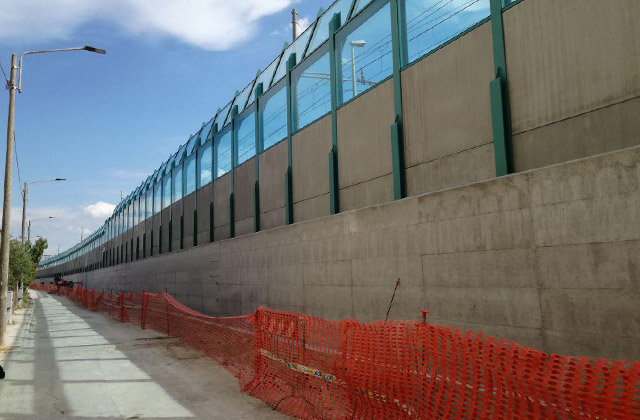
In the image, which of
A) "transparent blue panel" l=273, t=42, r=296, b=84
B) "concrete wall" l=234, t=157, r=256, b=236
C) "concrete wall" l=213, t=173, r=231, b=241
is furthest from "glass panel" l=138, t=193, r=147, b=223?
"transparent blue panel" l=273, t=42, r=296, b=84

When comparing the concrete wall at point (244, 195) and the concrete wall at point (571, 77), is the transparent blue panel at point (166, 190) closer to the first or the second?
the concrete wall at point (244, 195)

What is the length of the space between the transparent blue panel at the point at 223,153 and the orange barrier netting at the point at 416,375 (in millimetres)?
10865

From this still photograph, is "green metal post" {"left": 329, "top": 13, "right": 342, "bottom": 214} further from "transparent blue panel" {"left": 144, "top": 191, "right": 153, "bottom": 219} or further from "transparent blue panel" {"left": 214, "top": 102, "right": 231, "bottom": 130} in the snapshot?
"transparent blue panel" {"left": 144, "top": 191, "right": 153, "bottom": 219}

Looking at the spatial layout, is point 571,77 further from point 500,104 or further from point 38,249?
point 38,249

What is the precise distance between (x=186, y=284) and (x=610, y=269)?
63.2 feet

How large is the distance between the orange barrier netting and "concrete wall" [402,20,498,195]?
10.7 feet

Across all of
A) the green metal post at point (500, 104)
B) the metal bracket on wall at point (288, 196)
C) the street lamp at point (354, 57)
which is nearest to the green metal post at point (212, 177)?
the metal bracket on wall at point (288, 196)

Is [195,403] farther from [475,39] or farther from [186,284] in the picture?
[186,284]

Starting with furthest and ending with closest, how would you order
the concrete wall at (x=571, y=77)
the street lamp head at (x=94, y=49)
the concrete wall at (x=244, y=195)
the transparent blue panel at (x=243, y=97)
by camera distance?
the transparent blue panel at (x=243, y=97) < the concrete wall at (x=244, y=195) < the street lamp head at (x=94, y=49) < the concrete wall at (x=571, y=77)

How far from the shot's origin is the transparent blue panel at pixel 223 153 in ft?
64.4

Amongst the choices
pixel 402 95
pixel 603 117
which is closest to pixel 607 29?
pixel 603 117

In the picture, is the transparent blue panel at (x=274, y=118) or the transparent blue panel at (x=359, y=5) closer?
the transparent blue panel at (x=359, y=5)

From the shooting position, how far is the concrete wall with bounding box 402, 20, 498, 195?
796 centimetres

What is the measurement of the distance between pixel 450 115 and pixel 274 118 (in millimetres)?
8264
